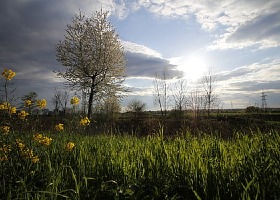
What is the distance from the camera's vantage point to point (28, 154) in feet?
11.7

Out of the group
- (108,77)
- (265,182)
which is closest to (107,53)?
(108,77)

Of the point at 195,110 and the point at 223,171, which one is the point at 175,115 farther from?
the point at 223,171

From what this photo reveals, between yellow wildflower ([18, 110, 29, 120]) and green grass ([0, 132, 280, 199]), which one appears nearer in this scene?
green grass ([0, 132, 280, 199])

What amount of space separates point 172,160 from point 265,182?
128cm

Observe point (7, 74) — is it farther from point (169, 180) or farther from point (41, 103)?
point (169, 180)

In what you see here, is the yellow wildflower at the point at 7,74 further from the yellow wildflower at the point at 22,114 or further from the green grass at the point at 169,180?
the green grass at the point at 169,180

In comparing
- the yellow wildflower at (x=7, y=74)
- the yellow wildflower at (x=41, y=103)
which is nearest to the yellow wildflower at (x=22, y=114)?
the yellow wildflower at (x=41, y=103)

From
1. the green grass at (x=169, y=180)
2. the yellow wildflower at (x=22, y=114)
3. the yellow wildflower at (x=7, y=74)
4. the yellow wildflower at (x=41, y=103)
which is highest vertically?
the yellow wildflower at (x=7, y=74)

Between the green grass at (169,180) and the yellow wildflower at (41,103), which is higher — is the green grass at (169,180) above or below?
below

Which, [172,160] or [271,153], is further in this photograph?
[172,160]

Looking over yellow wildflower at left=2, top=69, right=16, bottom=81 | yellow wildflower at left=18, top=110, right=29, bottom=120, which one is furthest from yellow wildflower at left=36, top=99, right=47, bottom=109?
yellow wildflower at left=2, top=69, right=16, bottom=81

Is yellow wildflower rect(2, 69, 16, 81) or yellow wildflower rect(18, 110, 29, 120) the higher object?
yellow wildflower rect(2, 69, 16, 81)

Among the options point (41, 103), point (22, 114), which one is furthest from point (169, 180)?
point (22, 114)

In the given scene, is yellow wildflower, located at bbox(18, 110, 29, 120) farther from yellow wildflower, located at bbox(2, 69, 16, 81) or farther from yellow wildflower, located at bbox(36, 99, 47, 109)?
yellow wildflower, located at bbox(2, 69, 16, 81)
